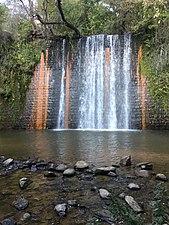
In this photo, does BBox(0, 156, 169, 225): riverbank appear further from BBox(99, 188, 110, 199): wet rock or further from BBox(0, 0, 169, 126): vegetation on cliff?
BBox(0, 0, 169, 126): vegetation on cliff

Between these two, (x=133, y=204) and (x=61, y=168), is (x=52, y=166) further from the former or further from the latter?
(x=133, y=204)

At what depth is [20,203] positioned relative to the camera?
11.9 ft

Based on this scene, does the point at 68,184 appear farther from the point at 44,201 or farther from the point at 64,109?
the point at 64,109

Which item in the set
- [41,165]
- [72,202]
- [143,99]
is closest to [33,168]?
[41,165]

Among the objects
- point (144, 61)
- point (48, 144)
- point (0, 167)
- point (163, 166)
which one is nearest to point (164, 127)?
point (144, 61)

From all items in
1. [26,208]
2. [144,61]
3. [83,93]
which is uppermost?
[144,61]

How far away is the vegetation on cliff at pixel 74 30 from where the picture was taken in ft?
43.8

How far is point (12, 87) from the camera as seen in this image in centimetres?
1523

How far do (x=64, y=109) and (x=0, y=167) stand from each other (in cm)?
882

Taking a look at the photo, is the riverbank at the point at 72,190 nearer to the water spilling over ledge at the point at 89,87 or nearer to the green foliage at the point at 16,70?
→ the water spilling over ledge at the point at 89,87

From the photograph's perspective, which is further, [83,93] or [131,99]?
[83,93]

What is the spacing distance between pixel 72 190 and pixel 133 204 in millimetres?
969

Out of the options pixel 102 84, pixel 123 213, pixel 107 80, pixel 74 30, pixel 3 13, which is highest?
pixel 3 13

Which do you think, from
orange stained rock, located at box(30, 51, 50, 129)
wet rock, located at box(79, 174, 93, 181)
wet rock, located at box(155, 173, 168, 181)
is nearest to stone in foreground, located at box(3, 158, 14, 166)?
wet rock, located at box(79, 174, 93, 181)
